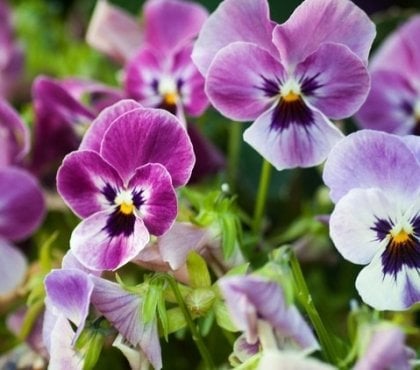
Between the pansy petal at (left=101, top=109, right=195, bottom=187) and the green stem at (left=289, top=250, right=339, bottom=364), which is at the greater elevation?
the pansy petal at (left=101, top=109, right=195, bottom=187)

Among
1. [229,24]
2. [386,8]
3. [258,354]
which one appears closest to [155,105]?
[229,24]

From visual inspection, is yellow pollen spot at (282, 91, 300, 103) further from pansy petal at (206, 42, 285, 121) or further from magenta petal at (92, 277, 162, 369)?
magenta petal at (92, 277, 162, 369)

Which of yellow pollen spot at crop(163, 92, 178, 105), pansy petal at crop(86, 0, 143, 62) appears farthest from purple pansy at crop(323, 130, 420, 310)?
pansy petal at crop(86, 0, 143, 62)

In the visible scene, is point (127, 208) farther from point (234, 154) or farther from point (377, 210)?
point (234, 154)

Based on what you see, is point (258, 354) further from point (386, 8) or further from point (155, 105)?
point (386, 8)

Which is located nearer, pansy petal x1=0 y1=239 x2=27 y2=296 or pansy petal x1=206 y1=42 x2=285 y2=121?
pansy petal x1=206 y1=42 x2=285 y2=121

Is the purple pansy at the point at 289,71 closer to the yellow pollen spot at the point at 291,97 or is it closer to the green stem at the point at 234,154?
the yellow pollen spot at the point at 291,97
